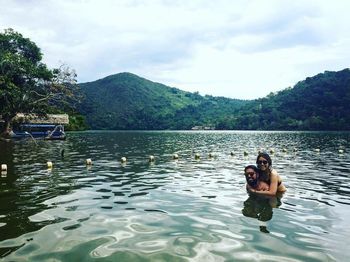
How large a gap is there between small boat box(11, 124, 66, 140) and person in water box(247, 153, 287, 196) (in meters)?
49.0

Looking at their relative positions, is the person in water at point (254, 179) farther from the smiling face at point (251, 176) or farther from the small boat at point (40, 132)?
the small boat at point (40, 132)

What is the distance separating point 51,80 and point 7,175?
39745mm

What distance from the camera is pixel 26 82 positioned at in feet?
172

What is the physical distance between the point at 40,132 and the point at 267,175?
63325 mm

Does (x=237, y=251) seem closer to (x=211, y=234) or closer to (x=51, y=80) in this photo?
(x=211, y=234)

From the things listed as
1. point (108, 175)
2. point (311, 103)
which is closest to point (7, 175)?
point (108, 175)

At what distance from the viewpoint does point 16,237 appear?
316 inches

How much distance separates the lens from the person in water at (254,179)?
13.0m

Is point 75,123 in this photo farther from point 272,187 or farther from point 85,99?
point 272,187

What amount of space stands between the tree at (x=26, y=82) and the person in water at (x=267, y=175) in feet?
135

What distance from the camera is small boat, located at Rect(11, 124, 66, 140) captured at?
60125mm

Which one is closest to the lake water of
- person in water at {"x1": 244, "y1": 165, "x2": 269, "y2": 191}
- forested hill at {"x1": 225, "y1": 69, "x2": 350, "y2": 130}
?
person in water at {"x1": 244, "y1": 165, "x2": 269, "y2": 191}

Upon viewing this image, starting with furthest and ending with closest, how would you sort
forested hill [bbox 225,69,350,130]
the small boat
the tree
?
forested hill [bbox 225,69,350,130] < the small boat < the tree

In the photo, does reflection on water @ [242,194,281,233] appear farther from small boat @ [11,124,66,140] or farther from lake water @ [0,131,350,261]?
small boat @ [11,124,66,140]
